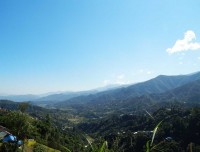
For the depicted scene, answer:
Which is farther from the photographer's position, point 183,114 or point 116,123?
point 116,123

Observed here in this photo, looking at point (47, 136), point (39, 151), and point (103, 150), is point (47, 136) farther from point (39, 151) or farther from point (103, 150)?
point (103, 150)

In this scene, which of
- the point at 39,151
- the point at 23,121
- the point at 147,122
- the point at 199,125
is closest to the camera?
the point at 23,121

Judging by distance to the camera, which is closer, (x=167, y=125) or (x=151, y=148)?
(x=151, y=148)

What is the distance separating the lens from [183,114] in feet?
473

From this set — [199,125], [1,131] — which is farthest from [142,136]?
[1,131]

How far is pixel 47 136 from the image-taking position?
77.1 metres

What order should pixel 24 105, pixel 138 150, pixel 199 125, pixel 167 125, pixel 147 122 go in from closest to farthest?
pixel 24 105 → pixel 138 150 → pixel 199 125 → pixel 167 125 → pixel 147 122

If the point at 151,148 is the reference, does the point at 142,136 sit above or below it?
below

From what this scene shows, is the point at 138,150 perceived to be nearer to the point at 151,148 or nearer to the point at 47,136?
the point at 47,136

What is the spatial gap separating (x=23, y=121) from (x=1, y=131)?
3606 centimetres

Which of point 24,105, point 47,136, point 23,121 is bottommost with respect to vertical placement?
point 47,136

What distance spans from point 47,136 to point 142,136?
44.2 metres

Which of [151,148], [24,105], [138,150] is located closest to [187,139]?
[138,150]

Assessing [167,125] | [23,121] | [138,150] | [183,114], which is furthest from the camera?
[183,114]
